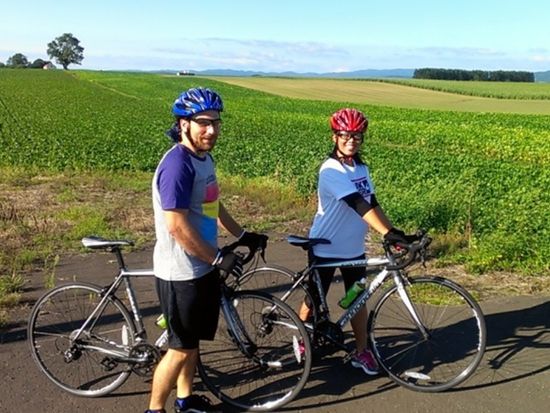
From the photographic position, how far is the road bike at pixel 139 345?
3945 millimetres

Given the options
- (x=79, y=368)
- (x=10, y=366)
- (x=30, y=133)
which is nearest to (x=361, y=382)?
(x=79, y=368)

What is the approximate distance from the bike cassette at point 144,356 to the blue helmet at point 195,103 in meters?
1.54

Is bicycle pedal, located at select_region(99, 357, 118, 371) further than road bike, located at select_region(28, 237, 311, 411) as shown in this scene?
Yes

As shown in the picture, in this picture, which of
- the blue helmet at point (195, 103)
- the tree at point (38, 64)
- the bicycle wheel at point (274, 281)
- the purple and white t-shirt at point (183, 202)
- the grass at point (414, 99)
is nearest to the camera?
the purple and white t-shirt at point (183, 202)

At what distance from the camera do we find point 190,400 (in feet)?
12.5

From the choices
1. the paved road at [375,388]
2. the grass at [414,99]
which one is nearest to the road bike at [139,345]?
the paved road at [375,388]

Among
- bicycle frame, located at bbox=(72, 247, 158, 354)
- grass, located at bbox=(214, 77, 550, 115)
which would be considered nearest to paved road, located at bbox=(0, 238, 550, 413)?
bicycle frame, located at bbox=(72, 247, 158, 354)

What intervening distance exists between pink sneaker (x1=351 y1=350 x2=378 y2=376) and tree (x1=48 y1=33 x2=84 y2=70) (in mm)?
163351

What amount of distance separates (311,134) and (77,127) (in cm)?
945

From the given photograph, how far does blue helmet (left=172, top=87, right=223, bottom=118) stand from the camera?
3342 mm

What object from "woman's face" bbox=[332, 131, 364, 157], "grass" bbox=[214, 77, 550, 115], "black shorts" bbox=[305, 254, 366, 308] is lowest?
"black shorts" bbox=[305, 254, 366, 308]

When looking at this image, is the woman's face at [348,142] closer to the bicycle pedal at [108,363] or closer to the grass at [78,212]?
the bicycle pedal at [108,363]

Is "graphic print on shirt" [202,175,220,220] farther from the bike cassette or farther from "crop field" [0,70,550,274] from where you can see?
"crop field" [0,70,550,274]

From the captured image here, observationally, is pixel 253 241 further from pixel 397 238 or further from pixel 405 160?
pixel 405 160
